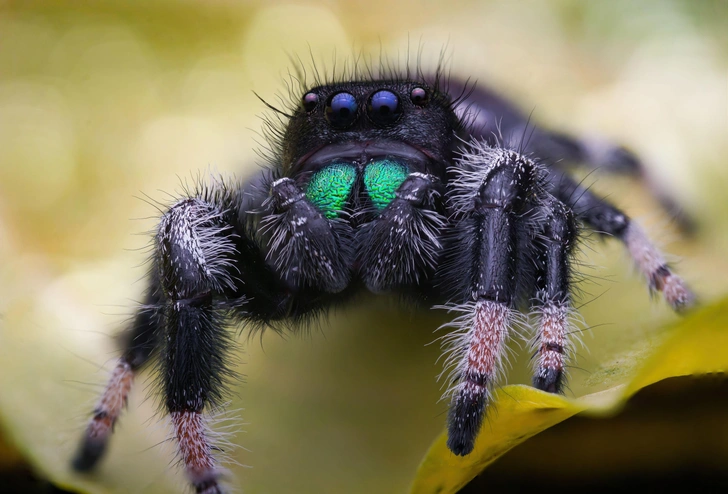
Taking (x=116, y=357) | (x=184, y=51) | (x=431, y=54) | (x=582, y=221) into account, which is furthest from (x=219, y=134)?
(x=582, y=221)

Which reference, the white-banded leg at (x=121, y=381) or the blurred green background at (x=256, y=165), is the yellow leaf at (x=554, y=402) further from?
the white-banded leg at (x=121, y=381)

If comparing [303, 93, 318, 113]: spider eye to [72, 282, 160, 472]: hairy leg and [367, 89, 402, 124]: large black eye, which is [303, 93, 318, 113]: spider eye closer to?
[367, 89, 402, 124]: large black eye

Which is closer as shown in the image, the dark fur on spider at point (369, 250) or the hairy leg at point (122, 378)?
the dark fur on spider at point (369, 250)

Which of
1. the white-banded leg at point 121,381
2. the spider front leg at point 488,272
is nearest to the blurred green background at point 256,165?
the white-banded leg at point 121,381

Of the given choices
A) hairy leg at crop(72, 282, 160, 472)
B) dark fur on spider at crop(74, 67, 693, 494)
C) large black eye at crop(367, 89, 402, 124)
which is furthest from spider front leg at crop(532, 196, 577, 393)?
hairy leg at crop(72, 282, 160, 472)

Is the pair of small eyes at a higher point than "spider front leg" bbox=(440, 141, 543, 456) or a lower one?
higher

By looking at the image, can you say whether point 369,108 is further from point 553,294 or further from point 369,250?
point 553,294

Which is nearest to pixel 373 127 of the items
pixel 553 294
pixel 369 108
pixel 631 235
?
pixel 369 108

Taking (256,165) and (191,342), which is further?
(256,165)
